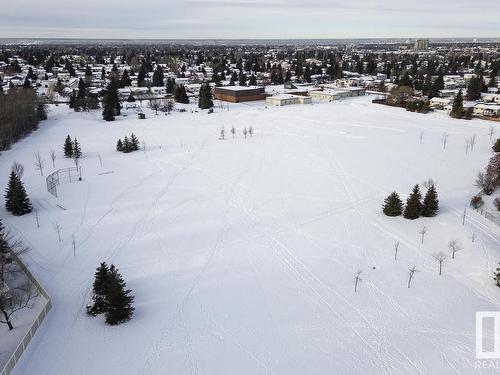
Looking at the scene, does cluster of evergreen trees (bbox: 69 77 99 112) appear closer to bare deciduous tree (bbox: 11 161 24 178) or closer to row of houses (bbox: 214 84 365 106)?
row of houses (bbox: 214 84 365 106)

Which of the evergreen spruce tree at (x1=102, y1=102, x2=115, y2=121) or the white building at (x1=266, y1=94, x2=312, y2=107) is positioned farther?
the white building at (x1=266, y1=94, x2=312, y2=107)

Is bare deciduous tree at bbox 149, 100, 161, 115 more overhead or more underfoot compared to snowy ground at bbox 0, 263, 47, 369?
more overhead

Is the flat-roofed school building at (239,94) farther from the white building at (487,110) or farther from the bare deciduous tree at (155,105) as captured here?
the white building at (487,110)

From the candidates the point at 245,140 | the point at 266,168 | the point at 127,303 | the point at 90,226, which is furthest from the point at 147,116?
the point at 127,303

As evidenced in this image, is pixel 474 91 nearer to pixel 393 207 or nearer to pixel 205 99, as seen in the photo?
pixel 205 99

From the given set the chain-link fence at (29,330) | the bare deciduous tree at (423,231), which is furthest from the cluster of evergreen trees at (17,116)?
the bare deciduous tree at (423,231)

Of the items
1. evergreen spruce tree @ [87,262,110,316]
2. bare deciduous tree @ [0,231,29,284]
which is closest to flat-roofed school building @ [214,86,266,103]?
bare deciduous tree @ [0,231,29,284]

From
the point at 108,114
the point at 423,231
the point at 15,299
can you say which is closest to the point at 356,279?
the point at 423,231
